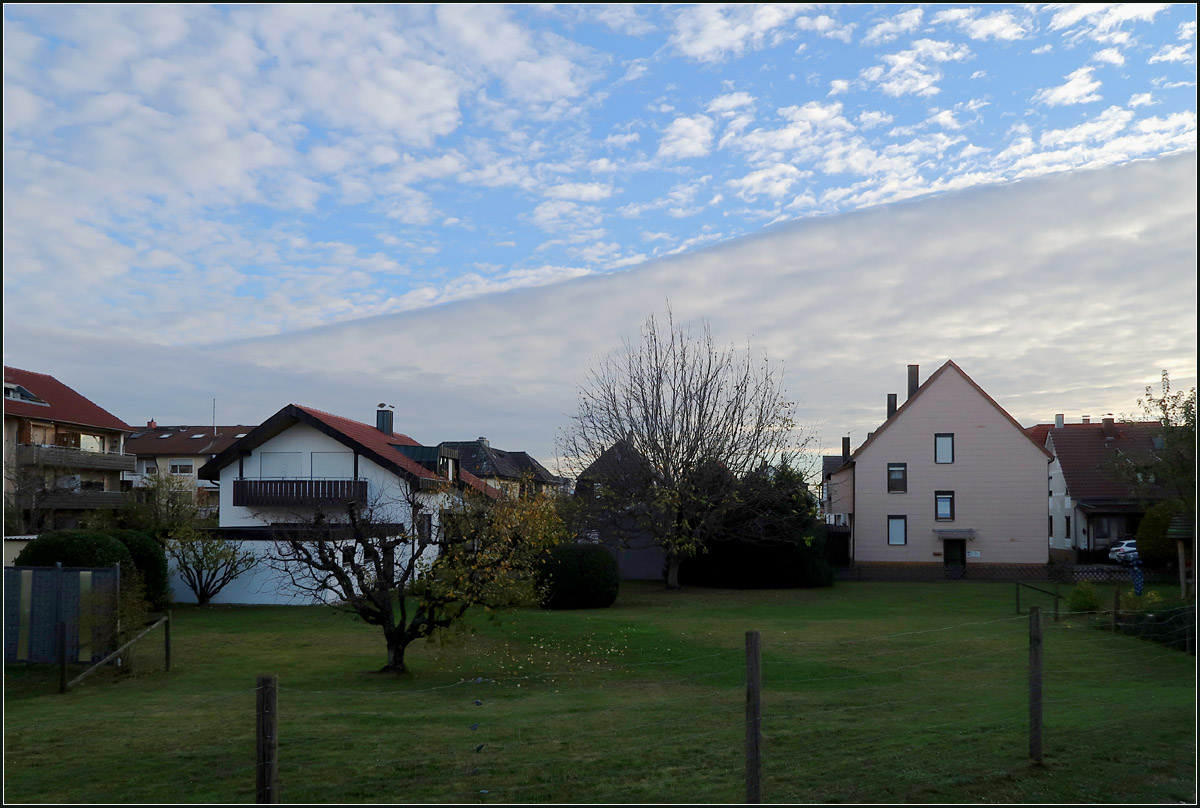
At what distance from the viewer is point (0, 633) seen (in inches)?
419

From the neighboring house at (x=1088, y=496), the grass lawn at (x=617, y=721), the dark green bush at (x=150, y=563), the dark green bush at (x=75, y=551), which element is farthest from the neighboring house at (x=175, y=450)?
the neighboring house at (x=1088, y=496)

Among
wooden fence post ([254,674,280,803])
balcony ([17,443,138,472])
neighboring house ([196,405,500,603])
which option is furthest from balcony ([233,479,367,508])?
wooden fence post ([254,674,280,803])

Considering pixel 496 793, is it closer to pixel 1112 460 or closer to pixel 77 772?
pixel 77 772

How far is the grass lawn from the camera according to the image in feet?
24.1

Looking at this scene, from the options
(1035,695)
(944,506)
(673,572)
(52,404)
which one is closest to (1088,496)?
(944,506)

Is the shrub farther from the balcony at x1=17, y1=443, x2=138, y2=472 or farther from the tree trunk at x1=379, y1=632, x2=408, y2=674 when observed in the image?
the balcony at x1=17, y1=443, x2=138, y2=472

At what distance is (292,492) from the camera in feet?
107

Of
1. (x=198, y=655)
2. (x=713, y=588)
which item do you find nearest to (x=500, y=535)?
(x=198, y=655)

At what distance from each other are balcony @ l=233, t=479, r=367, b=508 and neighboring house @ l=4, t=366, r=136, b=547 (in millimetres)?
10281

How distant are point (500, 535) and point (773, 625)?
7132 mm

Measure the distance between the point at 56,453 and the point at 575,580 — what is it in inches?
1305

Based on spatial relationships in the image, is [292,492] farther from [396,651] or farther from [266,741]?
[266,741]

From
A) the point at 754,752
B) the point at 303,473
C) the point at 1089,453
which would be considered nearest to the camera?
the point at 754,752

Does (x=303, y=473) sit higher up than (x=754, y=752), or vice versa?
(x=303, y=473)
